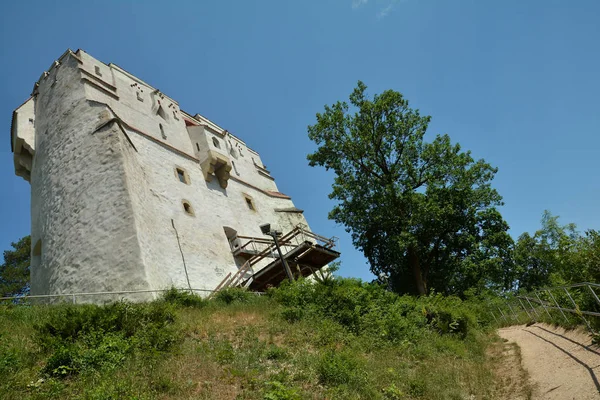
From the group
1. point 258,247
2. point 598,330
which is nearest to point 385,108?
point 258,247

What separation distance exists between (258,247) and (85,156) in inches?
381

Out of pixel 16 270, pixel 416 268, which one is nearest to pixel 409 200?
pixel 416 268

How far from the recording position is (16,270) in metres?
30.8

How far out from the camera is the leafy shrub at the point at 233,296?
15.5 m

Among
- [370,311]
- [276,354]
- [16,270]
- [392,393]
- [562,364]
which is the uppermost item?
[16,270]

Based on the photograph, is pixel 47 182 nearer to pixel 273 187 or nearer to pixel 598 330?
pixel 273 187

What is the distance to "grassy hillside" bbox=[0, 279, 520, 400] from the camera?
7.42m

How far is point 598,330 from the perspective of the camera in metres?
8.69

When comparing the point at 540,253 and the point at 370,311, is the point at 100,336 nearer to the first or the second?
the point at 370,311

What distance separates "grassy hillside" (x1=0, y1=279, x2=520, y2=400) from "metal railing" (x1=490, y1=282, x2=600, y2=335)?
1939 millimetres

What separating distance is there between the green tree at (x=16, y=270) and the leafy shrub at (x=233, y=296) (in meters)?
21.3

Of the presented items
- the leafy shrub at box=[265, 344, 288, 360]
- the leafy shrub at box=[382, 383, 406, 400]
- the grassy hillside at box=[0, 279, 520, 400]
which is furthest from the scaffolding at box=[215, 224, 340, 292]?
the leafy shrub at box=[382, 383, 406, 400]

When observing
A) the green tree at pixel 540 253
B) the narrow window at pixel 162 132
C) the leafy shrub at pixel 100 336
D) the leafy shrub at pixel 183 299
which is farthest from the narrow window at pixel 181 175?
the green tree at pixel 540 253

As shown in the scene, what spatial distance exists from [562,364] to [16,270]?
33.6 m
